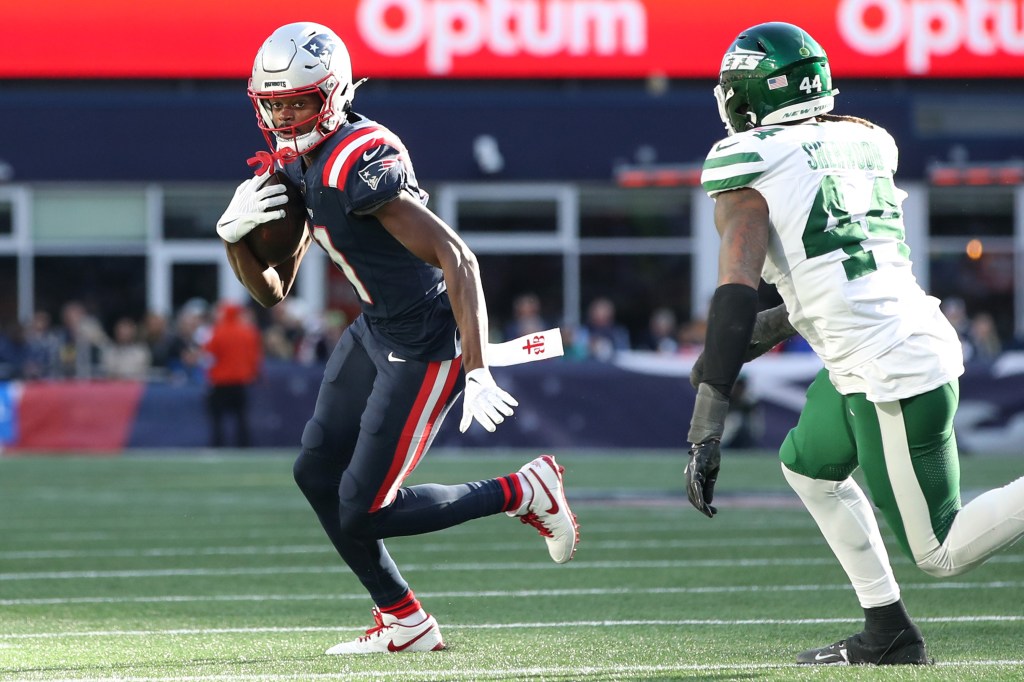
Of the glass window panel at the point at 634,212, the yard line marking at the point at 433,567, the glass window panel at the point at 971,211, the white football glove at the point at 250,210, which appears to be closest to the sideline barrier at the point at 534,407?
the glass window panel at the point at 634,212

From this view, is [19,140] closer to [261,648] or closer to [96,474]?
[96,474]

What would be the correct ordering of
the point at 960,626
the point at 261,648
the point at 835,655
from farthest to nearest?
the point at 960,626, the point at 261,648, the point at 835,655

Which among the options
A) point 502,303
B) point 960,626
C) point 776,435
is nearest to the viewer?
point 960,626

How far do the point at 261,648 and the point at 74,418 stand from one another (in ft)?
32.3

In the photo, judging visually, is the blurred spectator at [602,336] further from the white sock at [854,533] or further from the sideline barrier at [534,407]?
the white sock at [854,533]

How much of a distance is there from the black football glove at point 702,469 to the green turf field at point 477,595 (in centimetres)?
51

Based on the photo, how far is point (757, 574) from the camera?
635 centimetres

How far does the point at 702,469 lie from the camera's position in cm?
371

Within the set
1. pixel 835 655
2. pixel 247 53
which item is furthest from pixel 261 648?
pixel 247 53

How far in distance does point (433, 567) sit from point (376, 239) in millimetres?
2685

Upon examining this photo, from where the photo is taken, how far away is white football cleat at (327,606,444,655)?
4543mm

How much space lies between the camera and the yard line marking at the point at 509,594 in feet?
19.0

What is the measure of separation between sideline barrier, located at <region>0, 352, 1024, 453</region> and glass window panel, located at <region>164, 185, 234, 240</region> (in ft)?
17.7

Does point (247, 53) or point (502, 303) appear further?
point (502, 303)
